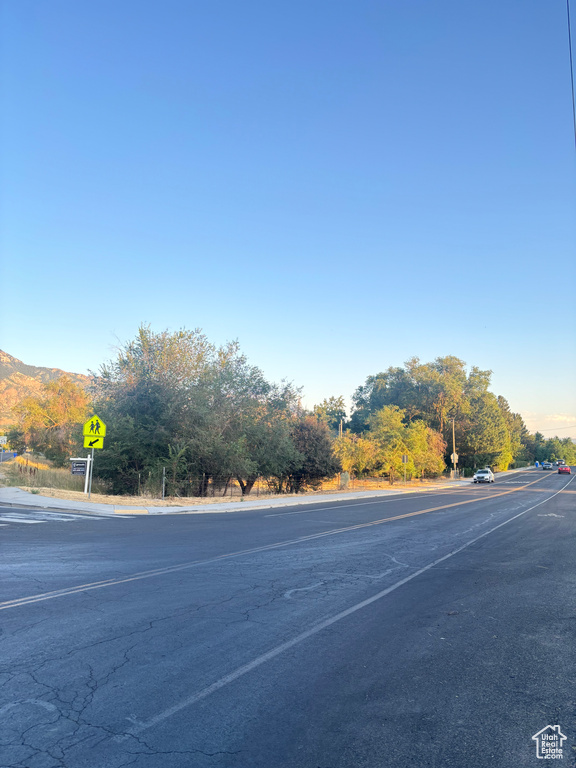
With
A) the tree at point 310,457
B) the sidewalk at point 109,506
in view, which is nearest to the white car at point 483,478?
the tree at point 310,457

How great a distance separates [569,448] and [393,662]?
732 ft

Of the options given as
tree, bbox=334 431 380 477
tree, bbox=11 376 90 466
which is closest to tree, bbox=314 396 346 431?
tree, bbox=334 431 380 477

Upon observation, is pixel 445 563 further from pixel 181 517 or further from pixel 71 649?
pixel 181 517

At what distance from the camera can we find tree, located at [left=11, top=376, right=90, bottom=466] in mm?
42938

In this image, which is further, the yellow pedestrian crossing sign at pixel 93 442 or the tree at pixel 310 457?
the tree at pixel 310 457

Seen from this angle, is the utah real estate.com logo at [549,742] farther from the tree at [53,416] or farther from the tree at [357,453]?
the tree at [53,416]

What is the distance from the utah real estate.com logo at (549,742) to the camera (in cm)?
346

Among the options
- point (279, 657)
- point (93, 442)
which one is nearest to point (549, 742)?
point (279, 657)

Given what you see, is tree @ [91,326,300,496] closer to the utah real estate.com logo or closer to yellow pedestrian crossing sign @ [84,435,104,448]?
yellow pedestrian crossing sign @ [84,435,104,448]

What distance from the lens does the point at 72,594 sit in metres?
7.09

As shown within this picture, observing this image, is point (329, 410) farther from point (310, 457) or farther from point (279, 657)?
point (279, 657)

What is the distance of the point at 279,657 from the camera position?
5.06 metres

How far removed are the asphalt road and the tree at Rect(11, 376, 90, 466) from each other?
35.1 metres

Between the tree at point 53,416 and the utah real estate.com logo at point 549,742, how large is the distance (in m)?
41.8
